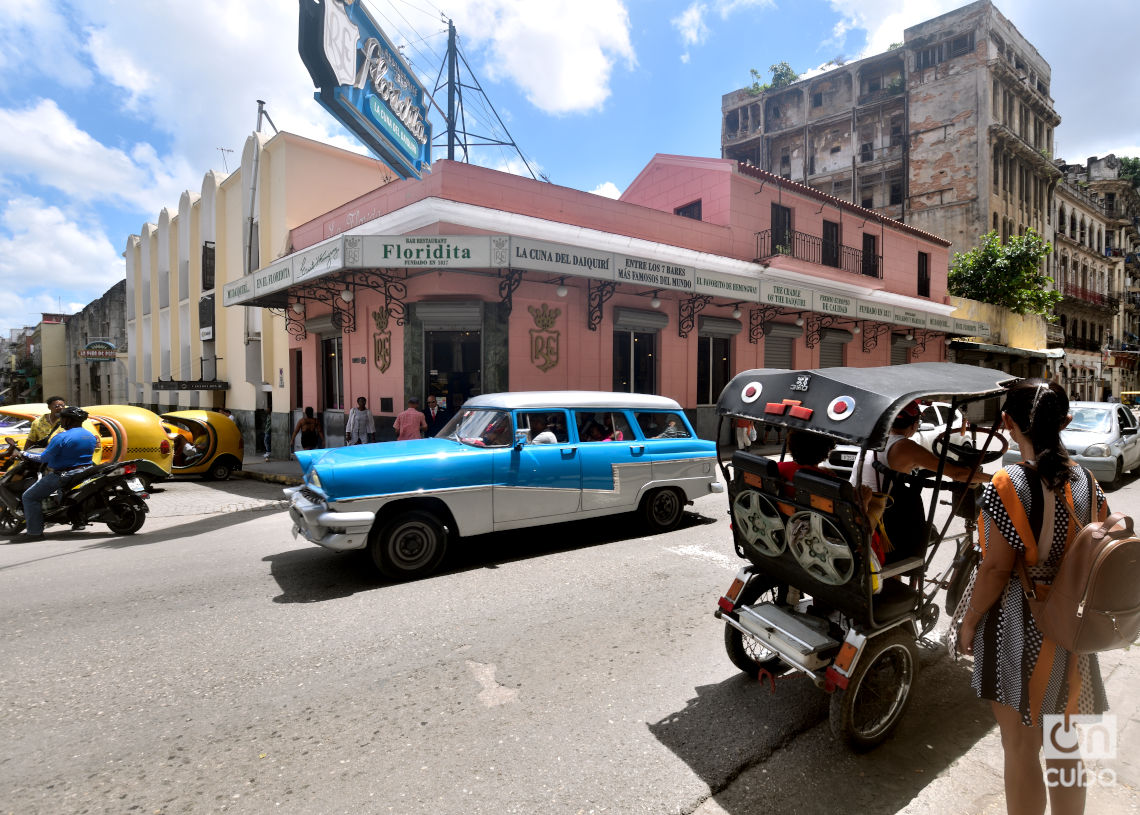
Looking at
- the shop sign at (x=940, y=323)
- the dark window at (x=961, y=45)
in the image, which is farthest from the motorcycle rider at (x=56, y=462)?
the dark window at (x=961, y=45)

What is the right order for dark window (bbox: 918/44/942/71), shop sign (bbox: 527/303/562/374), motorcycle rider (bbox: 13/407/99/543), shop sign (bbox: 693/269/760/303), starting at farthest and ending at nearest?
1. dark window (bbox: 918/44/942/71)
2. shop sign (bbox: 693/269/760/303)
3. shop sign (bbox: 527/303/562/374)
4. motorcycle rider (bbox: 13/407/99/543)

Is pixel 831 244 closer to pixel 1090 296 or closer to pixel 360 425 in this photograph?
pixel 360 425

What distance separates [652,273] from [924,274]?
17865 mm

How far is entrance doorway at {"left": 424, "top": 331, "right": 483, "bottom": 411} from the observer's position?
39.3ft

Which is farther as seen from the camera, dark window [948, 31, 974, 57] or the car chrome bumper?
dark window [948, 31, 974, 57]

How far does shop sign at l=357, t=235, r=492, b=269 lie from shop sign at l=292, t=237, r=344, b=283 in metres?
0.25

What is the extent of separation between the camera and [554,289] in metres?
12.5

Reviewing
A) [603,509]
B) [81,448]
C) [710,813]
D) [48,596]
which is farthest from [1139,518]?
[81,448]

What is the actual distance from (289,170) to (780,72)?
3887 cm

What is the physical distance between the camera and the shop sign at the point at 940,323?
62.7ft

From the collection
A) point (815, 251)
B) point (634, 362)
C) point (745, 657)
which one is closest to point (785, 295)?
point (634, 362)

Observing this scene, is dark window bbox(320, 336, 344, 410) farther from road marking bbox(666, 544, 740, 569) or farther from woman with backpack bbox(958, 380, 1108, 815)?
woman with backpack bbox(958, 380, 1108, 815)

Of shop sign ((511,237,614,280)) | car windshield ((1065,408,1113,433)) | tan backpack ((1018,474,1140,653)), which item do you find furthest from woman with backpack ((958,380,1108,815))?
car windshield ((1065,408,1113,433))
